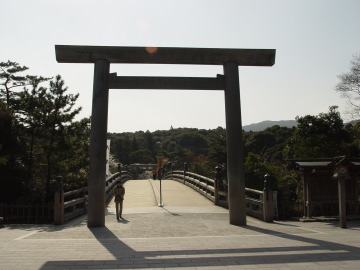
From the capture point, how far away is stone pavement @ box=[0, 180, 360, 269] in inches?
208

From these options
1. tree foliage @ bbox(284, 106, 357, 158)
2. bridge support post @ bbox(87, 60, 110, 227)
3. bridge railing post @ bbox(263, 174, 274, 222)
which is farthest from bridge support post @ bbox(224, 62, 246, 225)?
tree foliage @ bbox(284, 106, 357, 158)

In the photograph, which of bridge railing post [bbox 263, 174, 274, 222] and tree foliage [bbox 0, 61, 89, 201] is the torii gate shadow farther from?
tree foliage [bbox 0, 61, 89, 201]

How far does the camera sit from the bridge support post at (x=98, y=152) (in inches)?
355

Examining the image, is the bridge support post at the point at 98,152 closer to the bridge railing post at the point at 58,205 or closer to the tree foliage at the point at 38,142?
the bridge railing post at the point at 58,205

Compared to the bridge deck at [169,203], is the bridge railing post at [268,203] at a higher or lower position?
higher

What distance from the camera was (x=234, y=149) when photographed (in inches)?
373

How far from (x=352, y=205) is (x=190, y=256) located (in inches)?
327

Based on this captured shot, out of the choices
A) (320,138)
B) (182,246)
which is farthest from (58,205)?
(320,138)

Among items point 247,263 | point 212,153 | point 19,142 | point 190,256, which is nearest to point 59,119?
point 19,142

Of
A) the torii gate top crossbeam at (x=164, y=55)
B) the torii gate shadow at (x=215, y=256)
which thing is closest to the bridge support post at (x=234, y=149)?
the torii gate top crossbeam at (x=164, y=55)

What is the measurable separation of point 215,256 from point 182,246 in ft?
3.35

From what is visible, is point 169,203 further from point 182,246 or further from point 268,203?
point 182,246

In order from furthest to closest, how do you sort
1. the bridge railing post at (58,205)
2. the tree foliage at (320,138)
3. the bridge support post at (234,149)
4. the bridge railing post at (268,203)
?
the tree foliage at (320,138) → the bridge railing post at (268,203) → the bridge railing post at (58,205) → the bridge support post at (234,149)

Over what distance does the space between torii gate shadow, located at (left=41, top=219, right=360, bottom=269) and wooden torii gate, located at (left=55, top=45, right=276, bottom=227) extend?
2.60m
